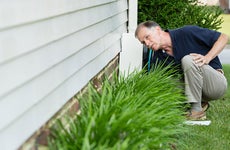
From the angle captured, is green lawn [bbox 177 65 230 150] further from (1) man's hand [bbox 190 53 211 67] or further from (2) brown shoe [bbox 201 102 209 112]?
(1) man's hand [bbox 190 53 211 67]

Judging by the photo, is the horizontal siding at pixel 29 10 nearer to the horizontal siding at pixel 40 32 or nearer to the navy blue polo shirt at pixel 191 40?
the horizontal siding at pixel 40 32

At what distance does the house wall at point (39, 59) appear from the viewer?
2645 millimetres

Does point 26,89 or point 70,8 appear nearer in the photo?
point 26,89

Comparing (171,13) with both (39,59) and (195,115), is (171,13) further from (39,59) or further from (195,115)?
A: (39,59)

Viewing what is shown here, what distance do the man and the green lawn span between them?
0.27 m

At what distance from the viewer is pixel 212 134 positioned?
18.0 ft

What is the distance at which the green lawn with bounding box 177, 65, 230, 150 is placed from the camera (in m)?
5.05

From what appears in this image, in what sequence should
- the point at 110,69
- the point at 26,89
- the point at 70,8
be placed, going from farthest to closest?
the point at 110,69 < the point at 70,8 < the point at 26,89

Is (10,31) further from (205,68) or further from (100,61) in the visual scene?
(205,68)

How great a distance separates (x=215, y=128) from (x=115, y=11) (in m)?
1.68

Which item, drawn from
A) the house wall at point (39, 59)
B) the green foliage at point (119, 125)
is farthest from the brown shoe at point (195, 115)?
the house wall at point (39, 59)

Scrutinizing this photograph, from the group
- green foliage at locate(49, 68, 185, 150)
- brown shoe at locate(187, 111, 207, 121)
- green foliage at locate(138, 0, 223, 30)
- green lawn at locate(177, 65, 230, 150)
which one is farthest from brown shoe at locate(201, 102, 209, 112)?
green foliage at locate(138, 0, 223, 30)

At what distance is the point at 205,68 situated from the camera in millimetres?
5902

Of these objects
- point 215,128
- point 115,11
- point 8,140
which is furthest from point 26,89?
point 115,11
